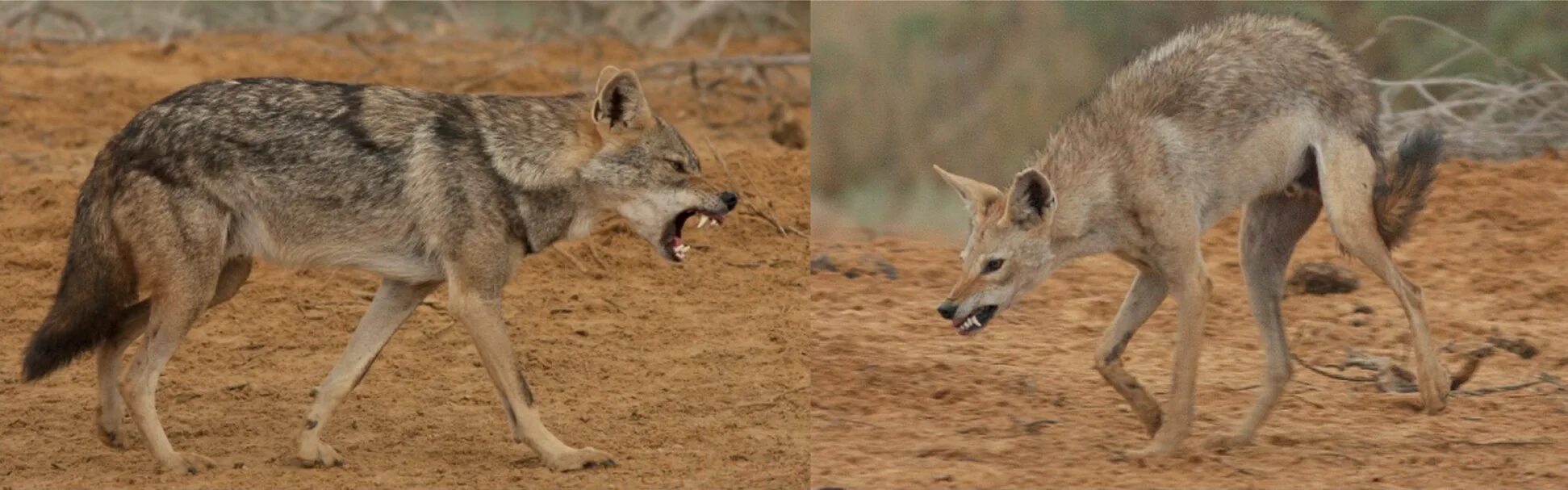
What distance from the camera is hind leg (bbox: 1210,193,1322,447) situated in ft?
23.7

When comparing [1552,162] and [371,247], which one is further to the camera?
[1552,162]

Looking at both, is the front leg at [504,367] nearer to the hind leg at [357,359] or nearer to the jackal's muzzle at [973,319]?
the hind leg at [357,359]

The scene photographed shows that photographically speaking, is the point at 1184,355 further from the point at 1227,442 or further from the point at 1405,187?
the point at 1405,187

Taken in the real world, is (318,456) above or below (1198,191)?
below

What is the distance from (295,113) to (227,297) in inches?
34.5

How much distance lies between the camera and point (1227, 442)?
7.13 metres

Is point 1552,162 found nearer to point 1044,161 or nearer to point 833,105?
point 833,105

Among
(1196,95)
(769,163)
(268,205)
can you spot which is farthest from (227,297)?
(769,163)

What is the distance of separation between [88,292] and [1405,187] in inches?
204

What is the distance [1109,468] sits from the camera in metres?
6.70

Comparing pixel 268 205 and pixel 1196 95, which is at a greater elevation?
pixel 1196 95

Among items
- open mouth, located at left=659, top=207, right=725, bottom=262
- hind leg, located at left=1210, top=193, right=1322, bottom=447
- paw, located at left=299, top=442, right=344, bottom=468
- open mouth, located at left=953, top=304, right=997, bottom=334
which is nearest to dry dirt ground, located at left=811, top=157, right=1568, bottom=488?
hind leg, located at left=1210, top=193, right=1322, bottom=447

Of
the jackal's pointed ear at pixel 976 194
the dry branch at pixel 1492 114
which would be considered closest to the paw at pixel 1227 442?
the jackal's pointed ear at pixel 976 194

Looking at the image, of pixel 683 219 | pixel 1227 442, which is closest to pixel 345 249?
pixel 683 219
